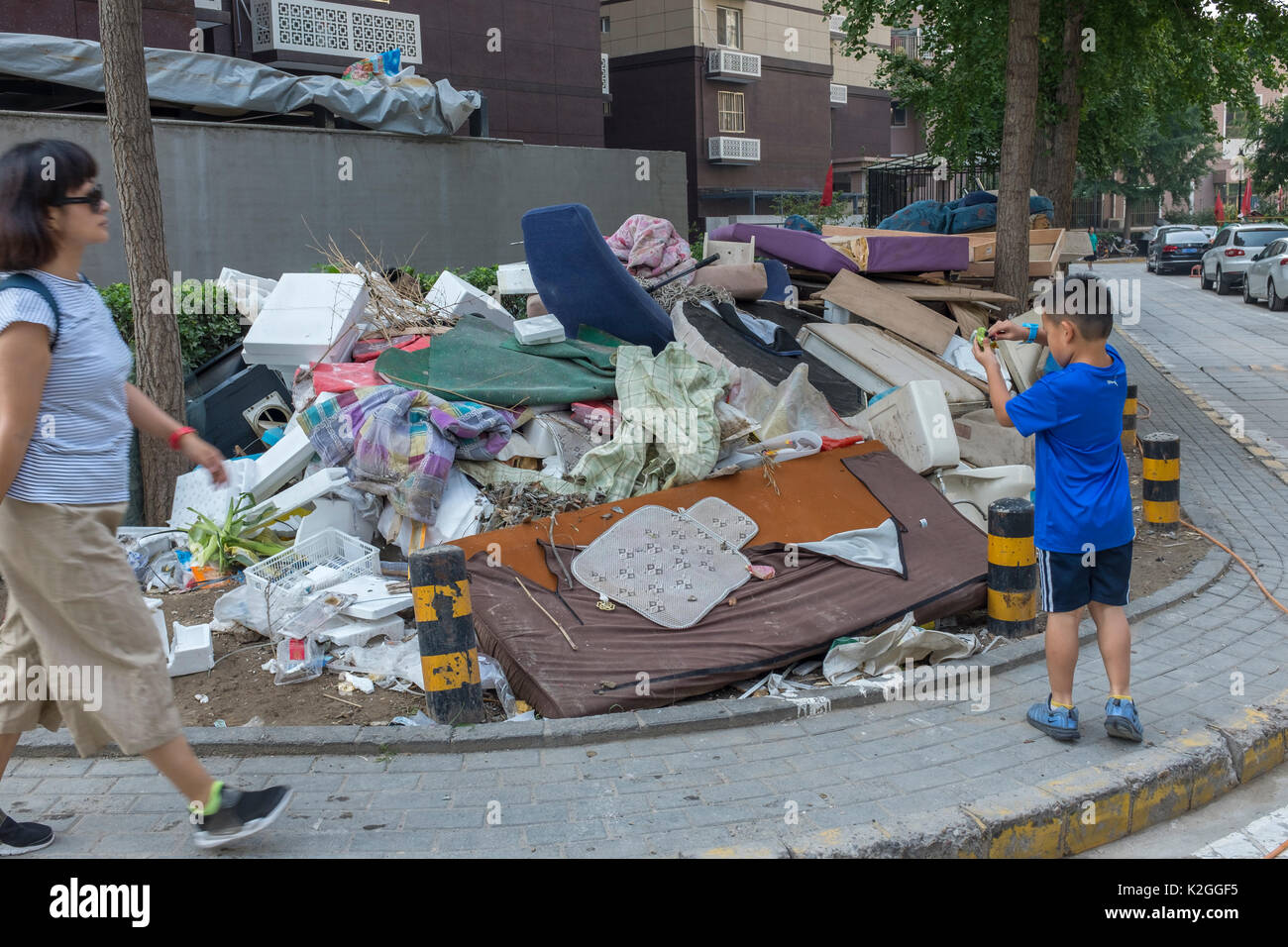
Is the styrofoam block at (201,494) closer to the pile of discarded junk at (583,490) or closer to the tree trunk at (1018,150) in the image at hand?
the pile of discarded junk at (583,490)

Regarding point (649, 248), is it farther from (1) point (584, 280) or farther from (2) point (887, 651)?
(2) point (887, 651)

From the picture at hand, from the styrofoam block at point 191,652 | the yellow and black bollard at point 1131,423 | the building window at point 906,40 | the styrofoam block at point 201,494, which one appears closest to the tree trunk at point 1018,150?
the yellow and black bollard at point 1131,423

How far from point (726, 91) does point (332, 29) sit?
15.4 m

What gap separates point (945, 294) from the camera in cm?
1009

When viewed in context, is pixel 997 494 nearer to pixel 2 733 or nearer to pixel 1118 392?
pixel 1118 392

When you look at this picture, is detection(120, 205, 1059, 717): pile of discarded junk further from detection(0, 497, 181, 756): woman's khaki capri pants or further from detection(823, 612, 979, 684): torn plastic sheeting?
detection(0, 497, 181, 756): woman's khaki capri pants

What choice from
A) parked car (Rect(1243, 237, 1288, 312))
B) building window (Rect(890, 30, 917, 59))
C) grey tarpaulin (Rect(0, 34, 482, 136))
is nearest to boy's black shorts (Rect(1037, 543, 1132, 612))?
grey tarpaulin (Rect(0, 34, 482, 136))

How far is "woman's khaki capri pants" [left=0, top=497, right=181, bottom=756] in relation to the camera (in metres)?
2.90

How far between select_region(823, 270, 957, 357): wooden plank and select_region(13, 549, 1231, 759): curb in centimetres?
524

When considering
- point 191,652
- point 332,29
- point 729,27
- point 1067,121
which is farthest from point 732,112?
point 191,652

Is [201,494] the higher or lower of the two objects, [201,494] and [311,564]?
the higher

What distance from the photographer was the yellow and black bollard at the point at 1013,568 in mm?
5344

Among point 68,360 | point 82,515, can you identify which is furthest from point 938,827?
point 68,360

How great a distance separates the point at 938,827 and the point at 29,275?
3177mm
